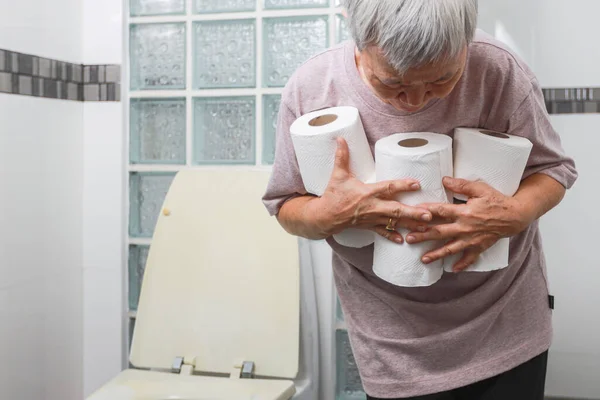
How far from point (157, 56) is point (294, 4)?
0.39 metres

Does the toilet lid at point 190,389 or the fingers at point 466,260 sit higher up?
the fingers at point 466,260

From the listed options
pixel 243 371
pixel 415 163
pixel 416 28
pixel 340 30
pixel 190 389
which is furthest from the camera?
pixel 340 30

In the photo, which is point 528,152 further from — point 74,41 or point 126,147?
point 74,41

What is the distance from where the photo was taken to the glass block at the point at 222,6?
168 cm

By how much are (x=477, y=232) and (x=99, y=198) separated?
1.18 meters

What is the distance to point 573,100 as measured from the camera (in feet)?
4.94

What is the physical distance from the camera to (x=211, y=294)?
1542mm

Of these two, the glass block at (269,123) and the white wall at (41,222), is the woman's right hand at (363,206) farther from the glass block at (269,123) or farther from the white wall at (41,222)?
the white wall at (41,222)

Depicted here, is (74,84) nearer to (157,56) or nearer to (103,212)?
(157,56)

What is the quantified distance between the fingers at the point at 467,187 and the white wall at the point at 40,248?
3.45 feet

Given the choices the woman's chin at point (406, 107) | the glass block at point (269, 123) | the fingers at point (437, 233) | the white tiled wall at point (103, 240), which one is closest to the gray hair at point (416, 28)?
the woman's chin at point (406, 107)

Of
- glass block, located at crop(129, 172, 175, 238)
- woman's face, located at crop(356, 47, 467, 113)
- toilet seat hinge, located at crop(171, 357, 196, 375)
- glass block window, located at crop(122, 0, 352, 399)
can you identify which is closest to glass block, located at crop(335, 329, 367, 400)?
glass block window, located at crop(122, 0, 352, 399)

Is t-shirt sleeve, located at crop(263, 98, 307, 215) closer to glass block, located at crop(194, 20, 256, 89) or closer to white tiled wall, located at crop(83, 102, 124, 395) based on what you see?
glass block, located at crop(194, 20, 256, 89)

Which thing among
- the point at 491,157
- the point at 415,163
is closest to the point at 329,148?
the point at 415,163
